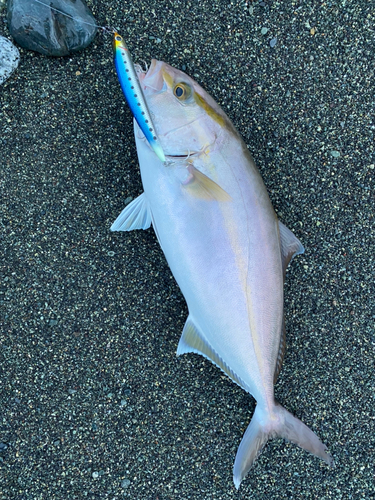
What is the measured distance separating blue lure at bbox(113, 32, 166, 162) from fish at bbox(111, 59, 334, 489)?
A: 1.5 inches

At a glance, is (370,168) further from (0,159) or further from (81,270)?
(0,159)

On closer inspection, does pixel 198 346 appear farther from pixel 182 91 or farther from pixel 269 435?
pixel 182 91

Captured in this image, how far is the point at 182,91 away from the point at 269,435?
1377 millimetres

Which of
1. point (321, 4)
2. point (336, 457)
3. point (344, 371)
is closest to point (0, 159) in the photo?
point (321, 4)

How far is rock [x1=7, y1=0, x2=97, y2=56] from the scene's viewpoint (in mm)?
1596

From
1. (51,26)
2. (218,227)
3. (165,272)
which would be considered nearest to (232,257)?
(218,227)

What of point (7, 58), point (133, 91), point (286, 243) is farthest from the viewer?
point (7, 58)

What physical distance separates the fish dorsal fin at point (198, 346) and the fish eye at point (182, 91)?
85cm

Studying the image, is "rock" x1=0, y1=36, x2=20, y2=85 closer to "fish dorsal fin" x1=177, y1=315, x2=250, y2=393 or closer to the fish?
the fish

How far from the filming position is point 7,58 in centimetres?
166

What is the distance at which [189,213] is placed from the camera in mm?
1440

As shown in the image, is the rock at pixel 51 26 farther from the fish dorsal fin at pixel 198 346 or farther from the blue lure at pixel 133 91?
the fish dorsal fin at pixel 198 346

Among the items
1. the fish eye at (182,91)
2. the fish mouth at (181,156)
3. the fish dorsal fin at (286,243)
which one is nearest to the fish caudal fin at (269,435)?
the fish dorsal fin at (286,243)

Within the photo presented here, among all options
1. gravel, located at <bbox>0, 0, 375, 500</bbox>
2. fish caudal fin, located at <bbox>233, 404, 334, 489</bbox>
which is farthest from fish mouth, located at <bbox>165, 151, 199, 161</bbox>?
fish caudal fin, located at <bbox>233, 404, 334, 489</bbox>
